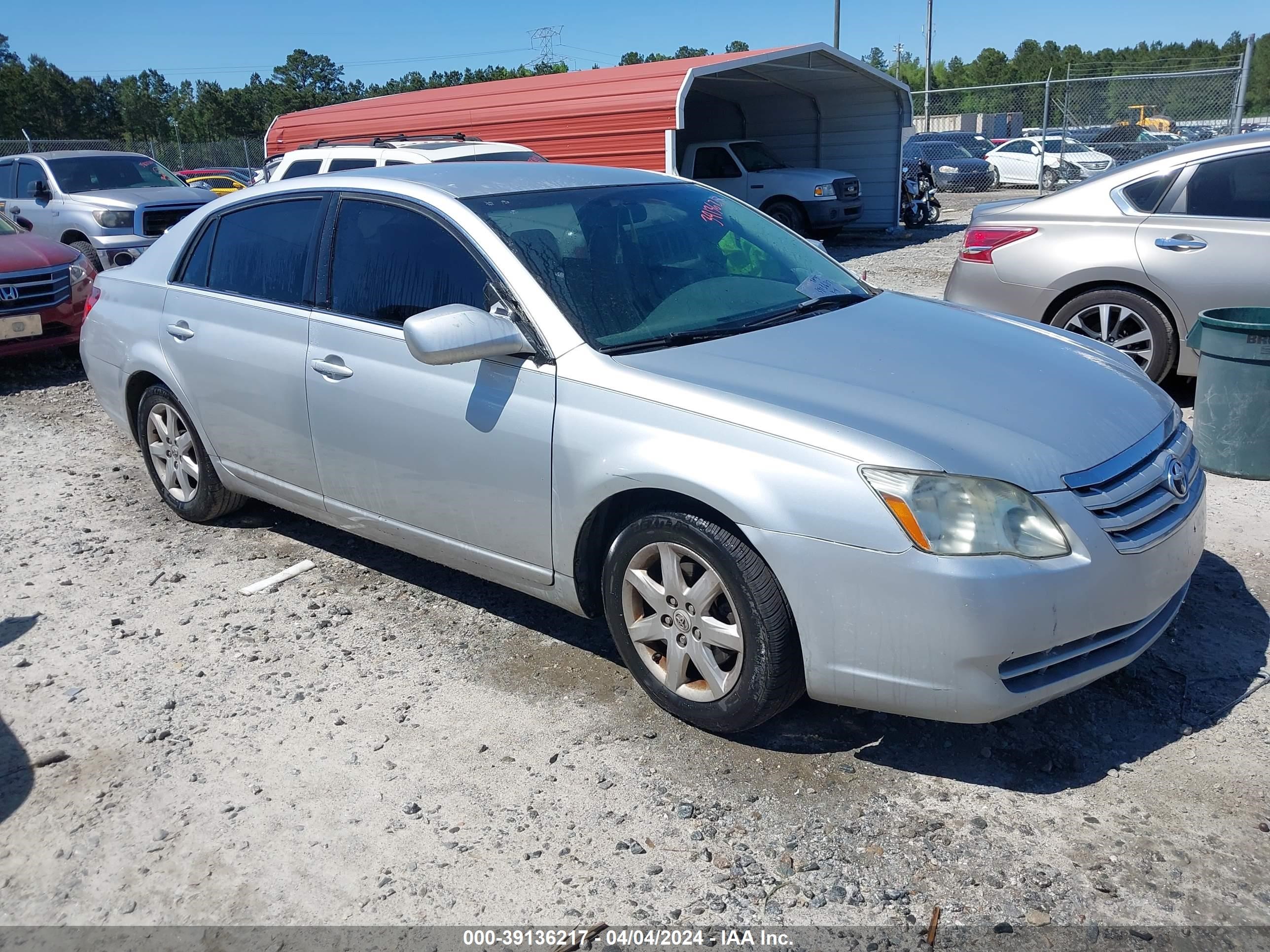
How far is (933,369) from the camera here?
3.34 metres

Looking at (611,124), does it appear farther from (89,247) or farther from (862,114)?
(89,247)

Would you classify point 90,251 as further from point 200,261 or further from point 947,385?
point 947,385

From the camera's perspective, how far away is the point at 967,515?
2758 mm

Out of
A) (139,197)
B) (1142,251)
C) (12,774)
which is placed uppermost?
(139,197)

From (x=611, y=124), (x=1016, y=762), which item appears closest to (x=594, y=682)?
(x=1016, y=762)

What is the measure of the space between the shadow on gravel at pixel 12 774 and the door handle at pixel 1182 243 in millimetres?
6247

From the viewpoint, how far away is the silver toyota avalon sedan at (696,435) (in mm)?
2785

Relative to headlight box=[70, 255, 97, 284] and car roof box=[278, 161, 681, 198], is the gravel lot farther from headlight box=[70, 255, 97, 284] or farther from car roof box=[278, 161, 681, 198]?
headlight box=[70, 255, 97, 284]

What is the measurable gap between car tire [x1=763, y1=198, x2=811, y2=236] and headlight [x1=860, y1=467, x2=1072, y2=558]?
15.2m

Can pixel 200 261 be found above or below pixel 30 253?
above

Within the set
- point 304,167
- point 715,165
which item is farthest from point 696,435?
point 715,165

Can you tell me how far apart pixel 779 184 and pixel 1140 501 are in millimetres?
15206

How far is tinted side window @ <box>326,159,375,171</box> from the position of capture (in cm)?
1084

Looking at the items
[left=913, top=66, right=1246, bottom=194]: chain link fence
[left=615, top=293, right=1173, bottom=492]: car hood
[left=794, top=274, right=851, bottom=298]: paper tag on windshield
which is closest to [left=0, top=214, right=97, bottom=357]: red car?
[left=794, top=274, right=851, bottom=298]: paper tag on windshield
